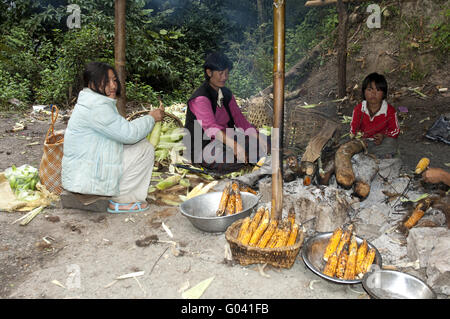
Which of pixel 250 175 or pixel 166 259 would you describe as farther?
pixel 250 175

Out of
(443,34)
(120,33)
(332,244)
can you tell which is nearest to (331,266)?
(332,244)

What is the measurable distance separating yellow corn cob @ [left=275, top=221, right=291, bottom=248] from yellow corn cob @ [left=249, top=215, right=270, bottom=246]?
0.16m

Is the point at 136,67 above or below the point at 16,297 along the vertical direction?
above

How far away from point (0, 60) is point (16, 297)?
10.3m

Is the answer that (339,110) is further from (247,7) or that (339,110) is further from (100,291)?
(247,7)

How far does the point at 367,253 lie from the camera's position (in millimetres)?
2760

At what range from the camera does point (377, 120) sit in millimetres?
4988

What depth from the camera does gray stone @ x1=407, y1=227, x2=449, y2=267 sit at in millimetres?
2801

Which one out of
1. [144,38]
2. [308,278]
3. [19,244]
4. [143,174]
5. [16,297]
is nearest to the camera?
[16,297]

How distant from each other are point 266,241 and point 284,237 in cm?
15

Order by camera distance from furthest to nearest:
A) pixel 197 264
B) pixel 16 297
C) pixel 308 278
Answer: pixel 197 264 → pixel 308 278 → pixel 16 297

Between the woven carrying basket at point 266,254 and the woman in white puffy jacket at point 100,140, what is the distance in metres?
1.65

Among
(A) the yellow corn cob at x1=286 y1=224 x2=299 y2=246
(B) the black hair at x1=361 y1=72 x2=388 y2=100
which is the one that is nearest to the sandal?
(A) the yellow corn cob at x1=286 y1=224 x2=299 y2=246

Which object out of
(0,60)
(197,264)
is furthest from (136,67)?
(197,264)
